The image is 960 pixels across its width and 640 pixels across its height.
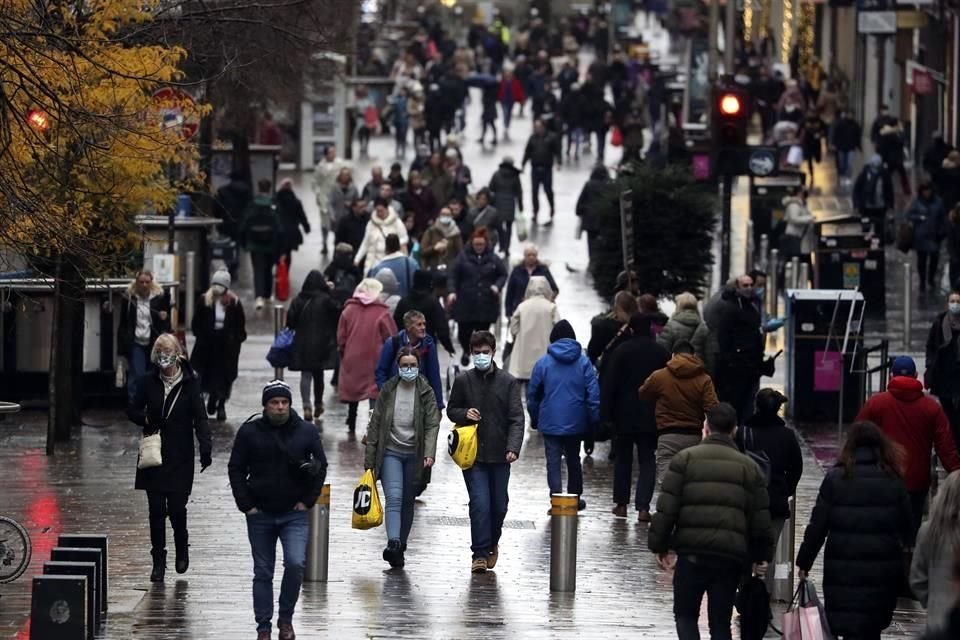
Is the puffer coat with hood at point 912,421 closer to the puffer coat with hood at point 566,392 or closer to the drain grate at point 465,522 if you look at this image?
the puffer coat with hood at point 566,392

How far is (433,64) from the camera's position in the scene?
202 feet

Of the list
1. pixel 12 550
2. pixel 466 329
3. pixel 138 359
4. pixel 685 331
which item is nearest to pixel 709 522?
pixel 12 550

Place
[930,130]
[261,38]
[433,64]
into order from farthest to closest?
1. [433,64]
2. [930,130]
3. [261,38]

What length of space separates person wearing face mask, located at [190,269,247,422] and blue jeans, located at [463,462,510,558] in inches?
274

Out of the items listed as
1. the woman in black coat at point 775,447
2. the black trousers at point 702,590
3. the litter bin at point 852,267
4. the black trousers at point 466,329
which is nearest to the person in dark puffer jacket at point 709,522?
the black trousers at point 702,590

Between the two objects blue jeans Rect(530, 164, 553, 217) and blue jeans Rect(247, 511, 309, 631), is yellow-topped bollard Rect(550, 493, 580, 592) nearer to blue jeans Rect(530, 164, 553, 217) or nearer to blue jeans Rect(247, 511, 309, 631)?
blue jeans Rect(247, 511, 309, 631)

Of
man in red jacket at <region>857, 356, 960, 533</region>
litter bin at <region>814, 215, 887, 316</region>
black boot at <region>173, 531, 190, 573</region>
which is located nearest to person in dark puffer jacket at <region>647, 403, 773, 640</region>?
man in red jacket at <region>857, 356, 960, 533</region>

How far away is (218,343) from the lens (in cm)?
2295

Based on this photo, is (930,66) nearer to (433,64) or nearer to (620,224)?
(433,64)

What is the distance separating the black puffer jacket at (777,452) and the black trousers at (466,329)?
437 inches

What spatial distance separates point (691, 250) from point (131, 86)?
850 cm

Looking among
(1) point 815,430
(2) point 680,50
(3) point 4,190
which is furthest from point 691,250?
(2) point 680,50

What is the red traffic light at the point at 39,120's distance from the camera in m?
17.6

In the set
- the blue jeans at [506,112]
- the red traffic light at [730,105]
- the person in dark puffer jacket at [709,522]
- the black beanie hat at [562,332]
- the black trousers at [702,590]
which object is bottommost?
the black trousers at [702,590]
